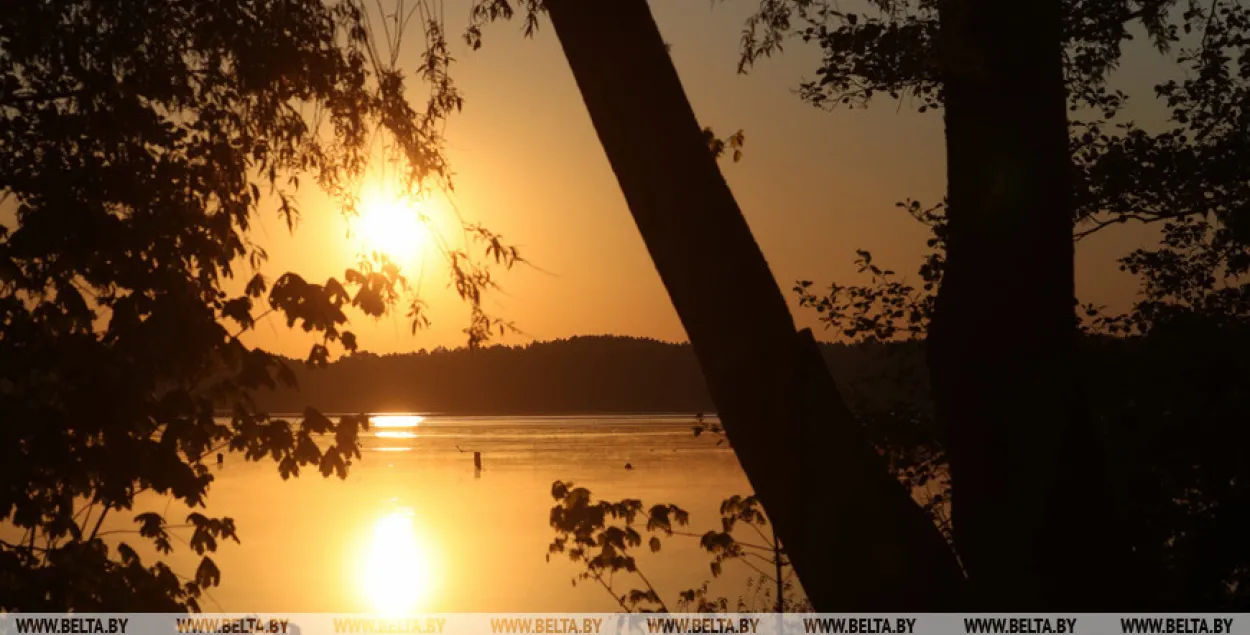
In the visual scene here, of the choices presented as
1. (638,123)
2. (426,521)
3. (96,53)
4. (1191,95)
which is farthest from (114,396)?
(426,521)

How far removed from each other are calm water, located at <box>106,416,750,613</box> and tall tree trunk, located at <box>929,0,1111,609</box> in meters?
10.1

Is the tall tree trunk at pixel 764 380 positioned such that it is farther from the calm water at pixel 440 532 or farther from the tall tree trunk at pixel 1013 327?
the calm water at pixel 440 532

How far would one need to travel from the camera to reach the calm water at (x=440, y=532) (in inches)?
1635

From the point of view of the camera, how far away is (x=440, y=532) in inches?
2388

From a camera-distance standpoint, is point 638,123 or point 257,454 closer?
point 638,123

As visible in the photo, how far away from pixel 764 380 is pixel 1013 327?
0.80 meters

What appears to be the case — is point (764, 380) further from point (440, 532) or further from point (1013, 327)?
point (440, 532)

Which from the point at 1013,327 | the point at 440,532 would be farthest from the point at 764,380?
the point at 440,532

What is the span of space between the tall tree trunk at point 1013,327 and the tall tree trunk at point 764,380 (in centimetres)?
29

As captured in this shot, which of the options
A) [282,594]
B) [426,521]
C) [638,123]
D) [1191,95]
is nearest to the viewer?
[638,123]

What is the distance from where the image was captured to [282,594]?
140 feet

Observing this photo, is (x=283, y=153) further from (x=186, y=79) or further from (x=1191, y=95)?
(x=1191, y=95)

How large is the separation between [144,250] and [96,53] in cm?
98

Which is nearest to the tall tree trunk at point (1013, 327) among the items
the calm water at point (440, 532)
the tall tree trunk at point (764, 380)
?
the tall tree trunk at point (764, 380)
